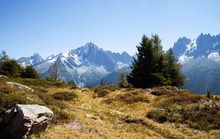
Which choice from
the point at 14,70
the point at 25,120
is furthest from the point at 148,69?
the point at 25,120

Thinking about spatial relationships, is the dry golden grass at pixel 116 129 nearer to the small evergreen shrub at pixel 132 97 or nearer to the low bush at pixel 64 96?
the small evergreen shrub at pixel 132 97

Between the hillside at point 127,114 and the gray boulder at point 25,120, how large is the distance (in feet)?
2.14

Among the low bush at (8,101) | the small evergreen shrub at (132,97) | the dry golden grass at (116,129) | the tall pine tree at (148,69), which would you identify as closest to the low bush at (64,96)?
the small evergreen shrub at (132,97)

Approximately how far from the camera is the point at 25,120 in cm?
1689

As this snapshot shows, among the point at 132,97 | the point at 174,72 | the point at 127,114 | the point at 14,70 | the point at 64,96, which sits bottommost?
the point at 127,114

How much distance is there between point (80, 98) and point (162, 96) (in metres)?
11.9

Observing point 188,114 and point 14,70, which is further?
point 14,70

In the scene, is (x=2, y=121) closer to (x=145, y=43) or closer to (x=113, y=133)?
(x=113, y=133)

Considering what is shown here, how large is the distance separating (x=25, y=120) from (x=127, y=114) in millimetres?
16137

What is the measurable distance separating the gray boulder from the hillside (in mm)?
653

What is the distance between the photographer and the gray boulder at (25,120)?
1688 cm

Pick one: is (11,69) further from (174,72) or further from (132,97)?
(174,72)

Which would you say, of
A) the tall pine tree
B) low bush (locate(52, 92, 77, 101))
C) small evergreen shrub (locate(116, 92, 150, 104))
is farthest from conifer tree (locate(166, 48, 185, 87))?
low bush (locate(52, 92, 77, 101))

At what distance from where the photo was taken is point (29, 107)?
1848cm
